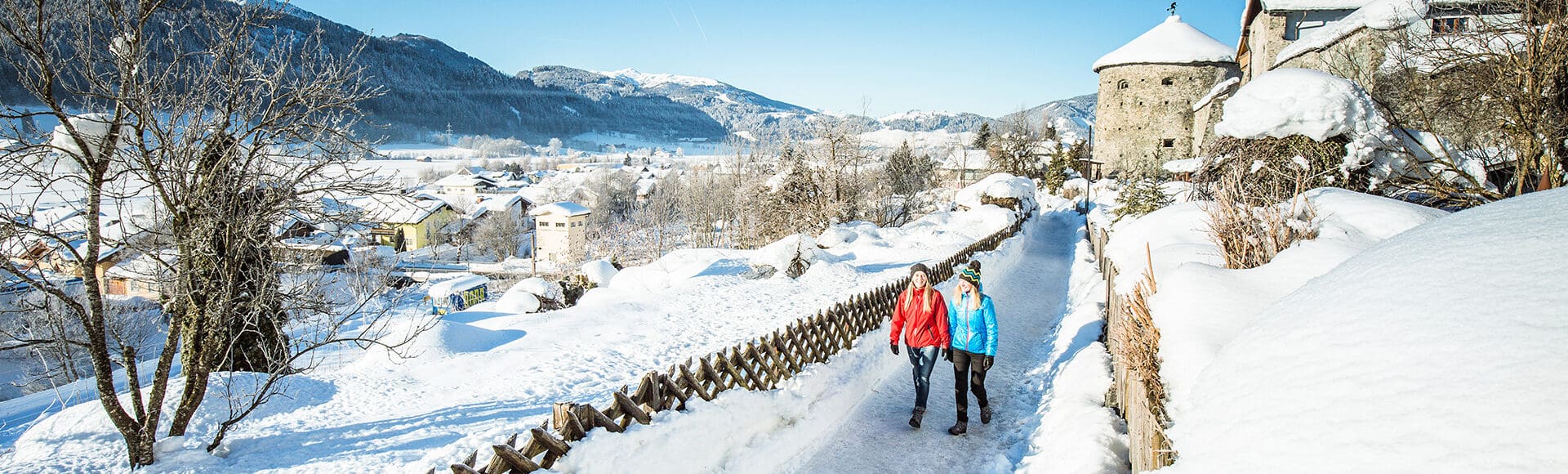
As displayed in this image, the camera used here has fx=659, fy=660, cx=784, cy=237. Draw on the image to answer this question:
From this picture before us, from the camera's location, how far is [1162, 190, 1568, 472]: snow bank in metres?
1.87

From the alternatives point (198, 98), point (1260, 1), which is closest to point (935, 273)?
point (198, 98)

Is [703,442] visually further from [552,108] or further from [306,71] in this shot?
[552,108]

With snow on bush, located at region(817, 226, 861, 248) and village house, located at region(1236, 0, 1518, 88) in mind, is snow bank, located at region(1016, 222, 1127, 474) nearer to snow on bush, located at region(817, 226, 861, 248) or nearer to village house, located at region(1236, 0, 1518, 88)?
village house, located at region(1236, 0, 1518, 88)

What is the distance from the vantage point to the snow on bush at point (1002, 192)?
29859 millimetres

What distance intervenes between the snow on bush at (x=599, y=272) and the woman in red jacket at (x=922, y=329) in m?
15.6

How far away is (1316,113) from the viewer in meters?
9.02

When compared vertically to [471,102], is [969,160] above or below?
below

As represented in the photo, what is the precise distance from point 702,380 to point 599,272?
53.4 ft

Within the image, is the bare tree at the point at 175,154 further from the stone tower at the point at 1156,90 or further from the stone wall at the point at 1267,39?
the stone tower at the point at 1156,90

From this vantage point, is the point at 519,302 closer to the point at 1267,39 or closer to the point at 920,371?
the point at 920,371

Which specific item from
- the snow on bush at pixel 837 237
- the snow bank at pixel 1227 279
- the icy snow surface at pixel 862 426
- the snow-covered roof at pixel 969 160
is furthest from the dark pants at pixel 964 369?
the snow-covered roof at pixel 969 160

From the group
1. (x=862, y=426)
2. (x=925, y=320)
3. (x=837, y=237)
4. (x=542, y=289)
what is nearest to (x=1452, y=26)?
(x=925, y=320)

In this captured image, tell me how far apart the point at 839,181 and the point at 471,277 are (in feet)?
73.7

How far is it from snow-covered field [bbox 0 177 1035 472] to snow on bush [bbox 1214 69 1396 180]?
7.22 metres
